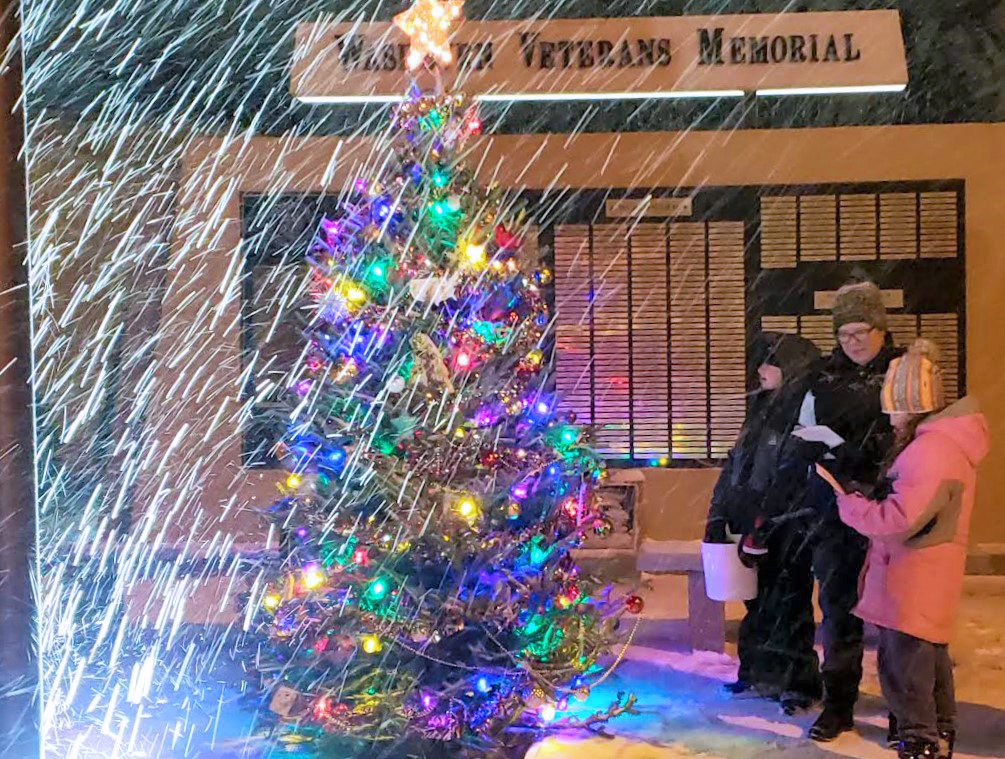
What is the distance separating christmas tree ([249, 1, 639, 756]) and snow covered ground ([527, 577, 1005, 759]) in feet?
1.22

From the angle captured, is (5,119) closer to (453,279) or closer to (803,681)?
(453,279)

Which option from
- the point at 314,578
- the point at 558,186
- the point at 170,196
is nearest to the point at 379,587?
the point at 314,578

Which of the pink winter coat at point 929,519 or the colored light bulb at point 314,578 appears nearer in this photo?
the pink winter coat at point 929,519

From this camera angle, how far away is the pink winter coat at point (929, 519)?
3.32 meters

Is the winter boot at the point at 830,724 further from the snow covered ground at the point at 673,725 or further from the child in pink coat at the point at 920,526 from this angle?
the child in pink coat at the point at 920,526

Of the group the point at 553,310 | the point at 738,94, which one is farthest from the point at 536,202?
the point at 738,94

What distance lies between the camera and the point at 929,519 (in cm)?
336

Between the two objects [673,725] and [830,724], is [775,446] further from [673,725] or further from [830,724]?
[673,725]

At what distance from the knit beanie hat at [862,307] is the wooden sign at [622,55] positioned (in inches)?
98.3

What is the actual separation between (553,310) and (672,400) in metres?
1.06

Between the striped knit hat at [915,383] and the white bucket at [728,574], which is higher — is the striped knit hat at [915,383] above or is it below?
above

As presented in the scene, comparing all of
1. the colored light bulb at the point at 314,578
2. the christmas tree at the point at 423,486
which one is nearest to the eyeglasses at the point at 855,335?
the christmas tree at the point at 423,486

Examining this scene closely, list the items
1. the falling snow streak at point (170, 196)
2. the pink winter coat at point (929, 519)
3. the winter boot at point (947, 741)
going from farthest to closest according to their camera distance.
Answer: the falling snow streak at point (170, 196)
the winter boot at point (947, 741)
the pink winter coat at point (929, 519)

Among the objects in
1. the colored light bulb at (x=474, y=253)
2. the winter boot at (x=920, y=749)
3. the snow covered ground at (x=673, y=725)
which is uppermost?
the colored light bulb at (x=474, y=253)
